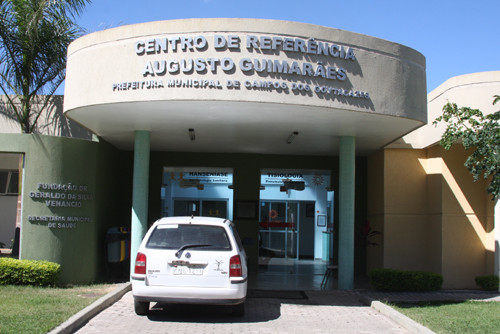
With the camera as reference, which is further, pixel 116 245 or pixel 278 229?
pixel 278 229

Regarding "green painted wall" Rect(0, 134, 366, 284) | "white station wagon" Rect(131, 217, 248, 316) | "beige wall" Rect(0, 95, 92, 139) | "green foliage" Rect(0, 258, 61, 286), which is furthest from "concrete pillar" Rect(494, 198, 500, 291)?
"beige wall" Rect(0, 95, 92, 139)

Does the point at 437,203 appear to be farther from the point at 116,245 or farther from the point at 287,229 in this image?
the point at 116,245

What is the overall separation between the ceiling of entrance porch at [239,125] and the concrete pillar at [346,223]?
73cm

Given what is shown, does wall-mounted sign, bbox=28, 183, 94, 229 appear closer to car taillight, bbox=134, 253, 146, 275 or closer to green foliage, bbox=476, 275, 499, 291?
car taillight, bbox=134, 253, 146, 275

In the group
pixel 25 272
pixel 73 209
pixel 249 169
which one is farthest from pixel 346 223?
pixel 25 272

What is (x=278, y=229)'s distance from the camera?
774 inches

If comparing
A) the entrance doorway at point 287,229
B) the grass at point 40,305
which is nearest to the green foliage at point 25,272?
the grass at point 40,305

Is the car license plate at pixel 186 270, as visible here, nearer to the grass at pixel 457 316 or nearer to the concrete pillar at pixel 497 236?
the grass at pixel 457 316

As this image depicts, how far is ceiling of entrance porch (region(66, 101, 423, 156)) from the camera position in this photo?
411 inches

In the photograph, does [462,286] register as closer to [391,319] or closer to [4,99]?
[391,319]

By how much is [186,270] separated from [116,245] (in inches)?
218

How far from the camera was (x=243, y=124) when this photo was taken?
11906mm

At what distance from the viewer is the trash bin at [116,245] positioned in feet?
43.2

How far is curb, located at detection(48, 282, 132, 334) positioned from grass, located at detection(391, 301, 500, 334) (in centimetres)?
487
